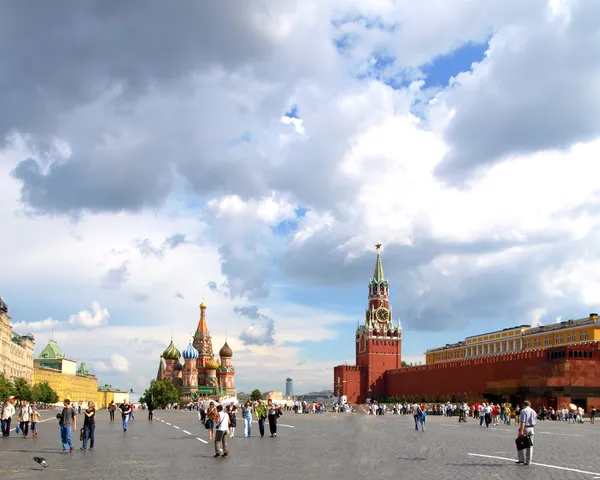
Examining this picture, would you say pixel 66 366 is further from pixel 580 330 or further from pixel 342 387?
pixel 580 330

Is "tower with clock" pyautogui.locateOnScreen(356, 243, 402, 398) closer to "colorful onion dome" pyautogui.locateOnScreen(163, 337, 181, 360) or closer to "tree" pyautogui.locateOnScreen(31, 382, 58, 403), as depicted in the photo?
"colorful onion dome" pyautogui.locateOnScreen(163, 337, 181, 360)

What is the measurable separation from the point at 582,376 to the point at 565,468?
5813 cm

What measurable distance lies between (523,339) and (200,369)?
204 feet

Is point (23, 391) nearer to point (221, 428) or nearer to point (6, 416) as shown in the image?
point (6, 416)

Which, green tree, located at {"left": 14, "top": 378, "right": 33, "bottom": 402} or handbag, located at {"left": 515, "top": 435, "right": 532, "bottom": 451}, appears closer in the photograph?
handbag, located at {"left": 515, "top": 435, "right": 532, "bottom": 451}

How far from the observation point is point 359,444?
21344mm

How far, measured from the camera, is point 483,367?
86250 millimetres

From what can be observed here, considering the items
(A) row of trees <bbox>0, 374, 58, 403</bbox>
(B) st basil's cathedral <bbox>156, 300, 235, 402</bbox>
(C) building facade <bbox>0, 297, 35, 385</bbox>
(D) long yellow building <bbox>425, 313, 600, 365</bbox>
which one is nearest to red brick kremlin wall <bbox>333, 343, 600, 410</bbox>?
(D) long yellow building <bbox>425, 313, 600, 365</bbox>

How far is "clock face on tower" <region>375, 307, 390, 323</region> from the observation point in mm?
139375

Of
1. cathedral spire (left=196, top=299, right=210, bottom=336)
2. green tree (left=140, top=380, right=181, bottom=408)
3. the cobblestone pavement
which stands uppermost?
cathedral spire (left=196, top=299, right=210, bottom=336)

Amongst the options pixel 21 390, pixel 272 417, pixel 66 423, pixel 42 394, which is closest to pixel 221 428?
pixel 66 423

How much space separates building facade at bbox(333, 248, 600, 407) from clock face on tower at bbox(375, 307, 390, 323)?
19 cm

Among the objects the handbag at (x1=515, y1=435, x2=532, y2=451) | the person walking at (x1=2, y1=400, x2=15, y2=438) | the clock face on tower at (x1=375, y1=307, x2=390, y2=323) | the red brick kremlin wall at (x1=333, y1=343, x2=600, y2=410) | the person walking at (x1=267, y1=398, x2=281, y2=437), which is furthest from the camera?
the clock face on tower at (x1=375, y1=307, x2=390, y2=323)

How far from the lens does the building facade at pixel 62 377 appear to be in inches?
5502
